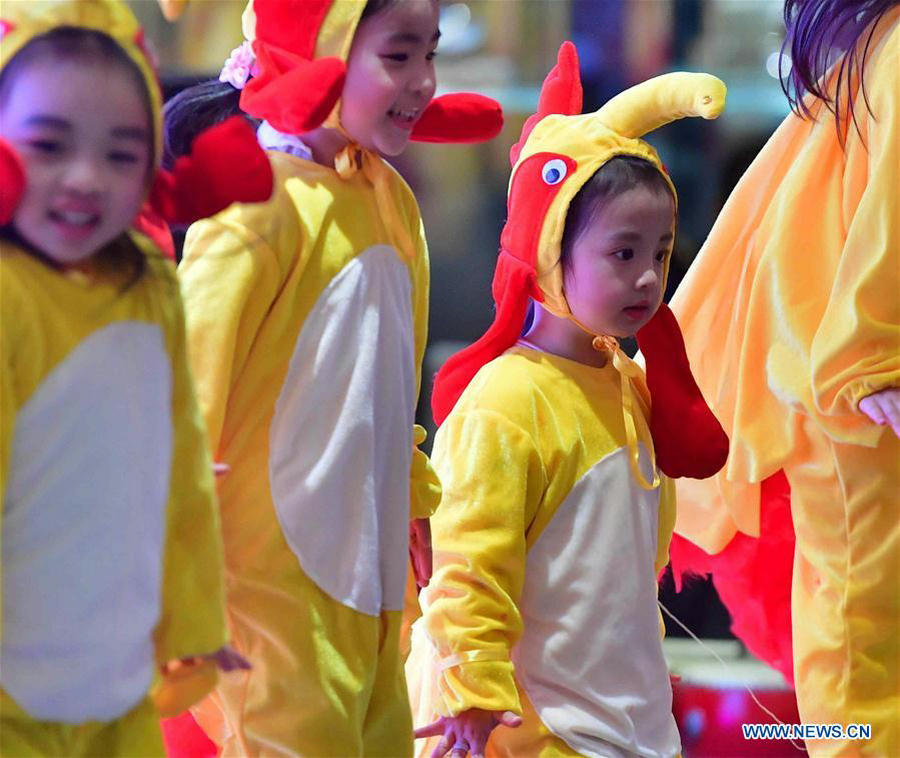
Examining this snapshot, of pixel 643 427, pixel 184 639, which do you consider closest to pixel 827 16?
pixel 643 427

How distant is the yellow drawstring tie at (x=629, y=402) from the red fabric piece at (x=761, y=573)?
565mm

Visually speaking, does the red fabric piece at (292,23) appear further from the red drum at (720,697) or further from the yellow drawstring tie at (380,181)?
the red drum at (720,697)

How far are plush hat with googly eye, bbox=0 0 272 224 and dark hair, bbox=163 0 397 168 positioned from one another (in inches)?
9.8

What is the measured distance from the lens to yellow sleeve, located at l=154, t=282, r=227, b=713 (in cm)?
141

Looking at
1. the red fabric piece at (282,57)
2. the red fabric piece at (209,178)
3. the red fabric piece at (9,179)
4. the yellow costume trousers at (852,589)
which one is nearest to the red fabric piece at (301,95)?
the red fabric piece at (282,57)

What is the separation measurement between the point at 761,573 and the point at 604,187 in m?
0.92

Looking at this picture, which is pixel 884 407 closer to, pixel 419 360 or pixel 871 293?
pixel 871 293

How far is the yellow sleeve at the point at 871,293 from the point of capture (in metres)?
2.24

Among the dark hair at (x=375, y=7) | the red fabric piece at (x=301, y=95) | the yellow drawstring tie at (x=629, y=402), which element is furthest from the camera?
the yellow drawstring tie at (x=629, y=402)

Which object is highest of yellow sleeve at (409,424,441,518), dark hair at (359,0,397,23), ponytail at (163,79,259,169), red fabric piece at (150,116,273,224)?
dark hair at (359,0,397,23)

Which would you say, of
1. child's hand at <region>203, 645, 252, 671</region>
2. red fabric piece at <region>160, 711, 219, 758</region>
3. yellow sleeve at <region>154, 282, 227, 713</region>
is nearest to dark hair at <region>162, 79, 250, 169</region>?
yellow sleeve at <region>154, 282, 227, 713</region>

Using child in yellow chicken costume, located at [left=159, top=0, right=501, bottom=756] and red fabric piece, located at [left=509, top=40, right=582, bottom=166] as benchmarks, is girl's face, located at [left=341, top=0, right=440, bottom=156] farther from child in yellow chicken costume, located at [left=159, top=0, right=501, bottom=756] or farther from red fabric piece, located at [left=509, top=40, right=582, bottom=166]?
red fabric piece, located at [left=509, top=40, right=582, bottom=166]

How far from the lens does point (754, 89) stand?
287cm

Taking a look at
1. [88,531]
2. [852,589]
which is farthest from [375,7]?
[852,589]
